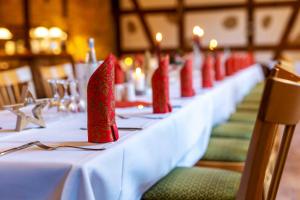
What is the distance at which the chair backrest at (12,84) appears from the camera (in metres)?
2.45

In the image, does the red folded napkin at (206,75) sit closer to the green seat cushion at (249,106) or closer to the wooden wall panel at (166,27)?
the green seat cushion at (249,106)

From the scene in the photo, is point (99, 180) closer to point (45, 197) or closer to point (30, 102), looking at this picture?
point (45, 197)

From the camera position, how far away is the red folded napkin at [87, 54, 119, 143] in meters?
1.61

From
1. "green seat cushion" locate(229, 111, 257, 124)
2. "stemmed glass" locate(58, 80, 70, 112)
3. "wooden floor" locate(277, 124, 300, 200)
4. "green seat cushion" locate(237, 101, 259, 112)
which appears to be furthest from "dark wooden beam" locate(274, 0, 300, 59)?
"stemmed glass" locate(58, 80, 70, 112)

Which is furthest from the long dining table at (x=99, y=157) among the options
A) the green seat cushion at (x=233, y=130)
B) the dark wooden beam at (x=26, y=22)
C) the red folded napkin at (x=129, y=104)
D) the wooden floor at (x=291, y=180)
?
the dark wooden beam at (x=26, y=22)

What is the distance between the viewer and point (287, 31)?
450 inches

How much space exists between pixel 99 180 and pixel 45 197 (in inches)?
6.5

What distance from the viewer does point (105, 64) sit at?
1.66 meters

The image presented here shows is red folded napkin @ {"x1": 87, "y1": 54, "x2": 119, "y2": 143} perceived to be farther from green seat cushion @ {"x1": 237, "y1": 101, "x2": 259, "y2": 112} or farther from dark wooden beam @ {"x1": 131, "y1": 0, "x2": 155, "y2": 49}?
dark wooden beam @ {"x1": 131, "y1": 0, "x2": 155, "y2": 49}

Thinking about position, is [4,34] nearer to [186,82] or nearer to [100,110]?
[186,82]

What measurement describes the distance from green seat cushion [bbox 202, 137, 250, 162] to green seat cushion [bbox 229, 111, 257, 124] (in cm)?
91

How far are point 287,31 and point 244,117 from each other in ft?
25.8

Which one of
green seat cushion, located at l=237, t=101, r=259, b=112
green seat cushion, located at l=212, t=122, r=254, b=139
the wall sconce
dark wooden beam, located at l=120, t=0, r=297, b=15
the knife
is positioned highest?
dark wooden beam, located at l=120, t=0, r=297, b=15

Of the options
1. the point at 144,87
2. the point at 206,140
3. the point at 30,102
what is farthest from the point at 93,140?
the point at 144,87
